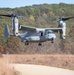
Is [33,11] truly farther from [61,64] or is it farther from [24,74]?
[24,74]

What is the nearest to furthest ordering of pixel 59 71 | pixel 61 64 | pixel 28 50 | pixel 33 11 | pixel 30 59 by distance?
pixel 59 71 → pixel 61 64 → pixel 30 59 → pixel 28 50 → pixel 33 11

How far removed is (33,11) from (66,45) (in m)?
26.4

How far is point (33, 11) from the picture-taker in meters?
94.1

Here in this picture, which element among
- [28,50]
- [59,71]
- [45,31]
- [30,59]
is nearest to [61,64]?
[30,59]

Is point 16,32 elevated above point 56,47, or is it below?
above

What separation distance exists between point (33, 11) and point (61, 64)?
5619 centimetres

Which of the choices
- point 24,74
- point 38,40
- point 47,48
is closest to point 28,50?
point 47,48

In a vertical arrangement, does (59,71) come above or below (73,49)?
above

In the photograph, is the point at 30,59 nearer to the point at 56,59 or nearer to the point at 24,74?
the point at 56,59

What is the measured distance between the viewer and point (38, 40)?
23.2 metres

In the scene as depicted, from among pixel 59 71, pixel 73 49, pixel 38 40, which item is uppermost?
pixel 38 40

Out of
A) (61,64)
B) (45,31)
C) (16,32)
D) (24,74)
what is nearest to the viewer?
(16,32)

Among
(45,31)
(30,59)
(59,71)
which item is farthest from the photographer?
(30,59)

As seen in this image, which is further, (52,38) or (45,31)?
(45,31)
